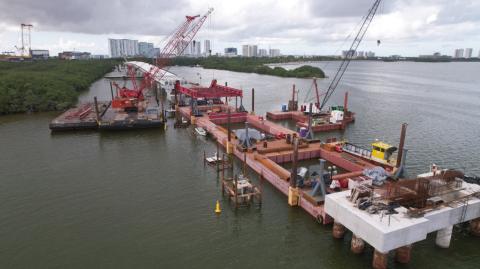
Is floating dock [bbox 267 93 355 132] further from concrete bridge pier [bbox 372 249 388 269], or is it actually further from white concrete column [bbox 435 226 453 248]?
concrete bridge pier [bbox 372 249 388 269]

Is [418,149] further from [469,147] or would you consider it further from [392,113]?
[392,113]

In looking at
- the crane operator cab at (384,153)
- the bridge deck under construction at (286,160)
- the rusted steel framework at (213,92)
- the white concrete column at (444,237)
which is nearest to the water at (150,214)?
the white concrete column at (444,237)

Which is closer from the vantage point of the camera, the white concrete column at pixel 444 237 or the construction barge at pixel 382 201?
the construction barge at pixel 382 201

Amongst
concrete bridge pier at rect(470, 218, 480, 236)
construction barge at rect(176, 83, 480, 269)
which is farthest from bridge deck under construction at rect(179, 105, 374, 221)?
concrete bridge pier at rect(470, 218, 480, 236)

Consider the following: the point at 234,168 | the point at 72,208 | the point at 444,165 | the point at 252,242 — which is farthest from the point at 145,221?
the point at 444,165

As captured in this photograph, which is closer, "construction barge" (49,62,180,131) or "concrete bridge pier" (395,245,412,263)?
"concrete bridge pier" (395,245,412,263)

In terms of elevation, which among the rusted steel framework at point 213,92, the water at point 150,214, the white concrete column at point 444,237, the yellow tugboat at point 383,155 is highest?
the rusted steel framework at point 213,92

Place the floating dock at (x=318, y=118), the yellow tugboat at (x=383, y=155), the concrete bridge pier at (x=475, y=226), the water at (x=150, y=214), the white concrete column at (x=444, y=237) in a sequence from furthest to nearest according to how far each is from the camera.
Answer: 1. the floating dock at (x=318, y=118)
2. the yellow tugboat at (x=383, y=155)
3. the concrete bridge pier at (x=475, y=226)
4. the water at (x=150, y=214)
5. the white concrete column at (x=444, y=237)

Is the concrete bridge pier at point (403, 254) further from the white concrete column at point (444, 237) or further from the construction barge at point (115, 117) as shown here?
the construction barge at point (115, 117)
